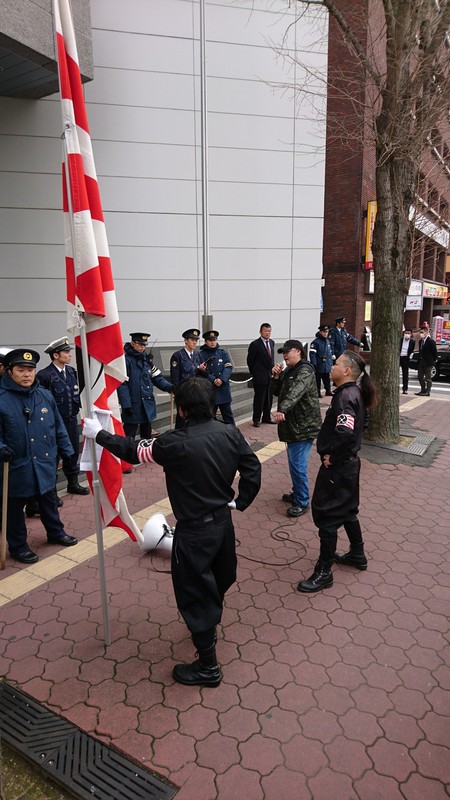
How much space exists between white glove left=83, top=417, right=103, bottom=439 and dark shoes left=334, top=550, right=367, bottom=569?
2449mm

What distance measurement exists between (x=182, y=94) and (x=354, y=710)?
11.5 m

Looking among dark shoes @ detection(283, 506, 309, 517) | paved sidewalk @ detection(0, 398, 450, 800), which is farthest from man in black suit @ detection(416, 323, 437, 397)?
dark shoes @ detection(283, 506, 309, 517)

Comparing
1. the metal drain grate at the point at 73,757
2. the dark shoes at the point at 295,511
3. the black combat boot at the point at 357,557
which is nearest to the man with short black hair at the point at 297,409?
the dark shoes at the point at 295,511

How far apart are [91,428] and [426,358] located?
11616mm

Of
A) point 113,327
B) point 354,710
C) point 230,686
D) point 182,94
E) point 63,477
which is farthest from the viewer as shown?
point 182,94

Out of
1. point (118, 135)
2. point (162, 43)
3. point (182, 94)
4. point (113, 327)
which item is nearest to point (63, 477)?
point (113, 327)

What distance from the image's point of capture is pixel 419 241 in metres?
10.3

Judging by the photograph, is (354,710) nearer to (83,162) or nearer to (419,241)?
(83,162)

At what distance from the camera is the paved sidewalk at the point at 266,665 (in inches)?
95.4

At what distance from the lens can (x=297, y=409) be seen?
507 cm

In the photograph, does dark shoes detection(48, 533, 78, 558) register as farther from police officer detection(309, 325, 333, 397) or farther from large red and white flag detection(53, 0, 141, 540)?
police officer detection(309, 325, 333, 397)

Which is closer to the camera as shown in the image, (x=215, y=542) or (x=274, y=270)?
(x=215, y=542)

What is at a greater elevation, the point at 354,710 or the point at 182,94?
the point at 182,94

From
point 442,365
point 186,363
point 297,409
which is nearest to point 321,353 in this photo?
point 186,363
